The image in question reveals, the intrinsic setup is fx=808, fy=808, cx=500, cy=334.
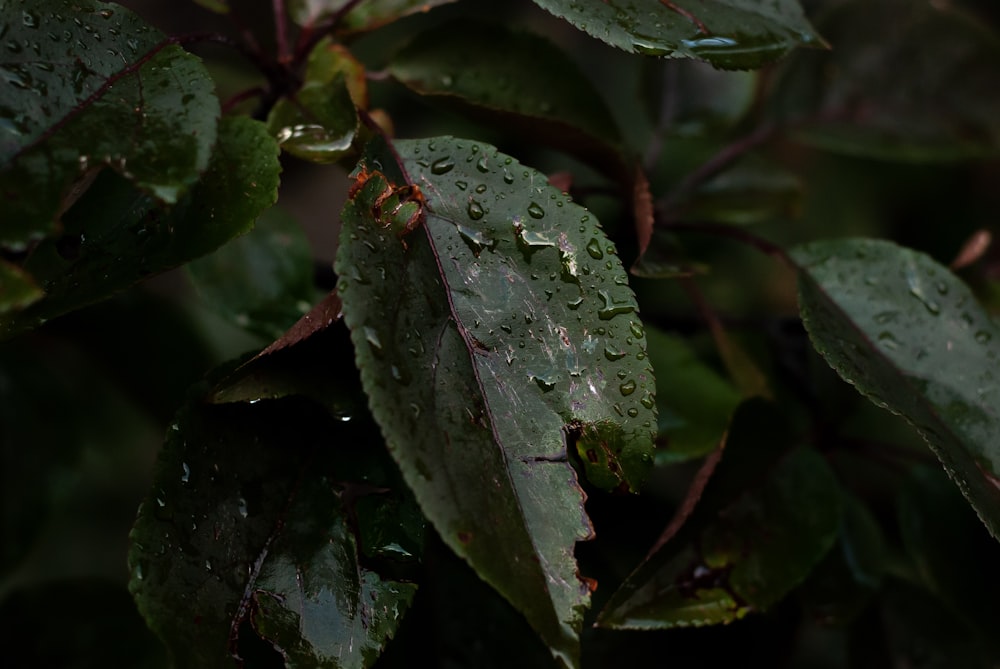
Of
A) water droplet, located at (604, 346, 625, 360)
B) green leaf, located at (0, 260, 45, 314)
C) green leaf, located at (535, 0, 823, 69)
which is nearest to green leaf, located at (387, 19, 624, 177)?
green leaf, located at (535, 0, 823, 69)

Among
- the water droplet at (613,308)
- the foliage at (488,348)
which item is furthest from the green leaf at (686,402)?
the water droplet at (613,308)

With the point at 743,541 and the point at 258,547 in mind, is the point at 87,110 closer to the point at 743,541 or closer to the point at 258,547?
the point at 258,547

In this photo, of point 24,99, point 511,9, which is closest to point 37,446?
point 24,99

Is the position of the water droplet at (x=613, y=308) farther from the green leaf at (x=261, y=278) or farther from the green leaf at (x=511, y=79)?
the green leaf at (x=261, y=278)

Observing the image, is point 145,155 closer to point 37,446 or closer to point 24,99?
point 24,99

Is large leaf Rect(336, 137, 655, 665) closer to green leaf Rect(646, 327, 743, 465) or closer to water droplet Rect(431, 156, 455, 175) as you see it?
water droplet Rect(431, 156, 455, 175)

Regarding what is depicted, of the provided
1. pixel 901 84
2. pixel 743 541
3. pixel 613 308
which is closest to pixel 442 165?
pixel 613 308
